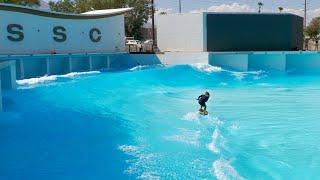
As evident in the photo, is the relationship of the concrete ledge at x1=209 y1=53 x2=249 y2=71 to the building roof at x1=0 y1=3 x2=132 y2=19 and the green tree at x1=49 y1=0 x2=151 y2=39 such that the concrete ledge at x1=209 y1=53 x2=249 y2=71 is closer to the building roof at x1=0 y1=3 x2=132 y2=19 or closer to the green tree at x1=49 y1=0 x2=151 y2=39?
the building roof at x1=0 y1=3 x2=132 y2=19

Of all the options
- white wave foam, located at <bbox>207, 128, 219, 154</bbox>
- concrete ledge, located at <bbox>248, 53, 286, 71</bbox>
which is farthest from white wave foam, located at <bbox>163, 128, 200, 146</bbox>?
concrete ledge, located at <bbox>248, 53, 286, 71</bbox>

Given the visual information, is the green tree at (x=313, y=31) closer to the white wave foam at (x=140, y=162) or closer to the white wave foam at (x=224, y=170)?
the white wave foam at (x=140, y=162)

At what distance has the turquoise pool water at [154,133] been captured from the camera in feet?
30.8

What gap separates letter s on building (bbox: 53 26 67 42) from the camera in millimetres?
29422

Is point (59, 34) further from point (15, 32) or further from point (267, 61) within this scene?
point (267, 61)

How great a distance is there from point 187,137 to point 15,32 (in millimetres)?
17787

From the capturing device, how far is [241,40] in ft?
112

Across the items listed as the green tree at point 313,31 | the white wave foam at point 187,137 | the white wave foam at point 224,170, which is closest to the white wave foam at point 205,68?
the white wave foam at point 187,137

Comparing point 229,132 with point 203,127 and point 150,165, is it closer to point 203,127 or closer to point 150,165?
point 203,127

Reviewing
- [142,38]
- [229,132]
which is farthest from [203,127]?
[142,38]

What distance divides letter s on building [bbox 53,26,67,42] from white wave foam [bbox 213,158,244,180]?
21.6 meters

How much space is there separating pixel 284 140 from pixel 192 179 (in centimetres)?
Answer: 425

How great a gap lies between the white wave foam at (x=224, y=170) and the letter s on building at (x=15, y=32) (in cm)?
1965

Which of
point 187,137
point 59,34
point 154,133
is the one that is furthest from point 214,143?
point 59,34
